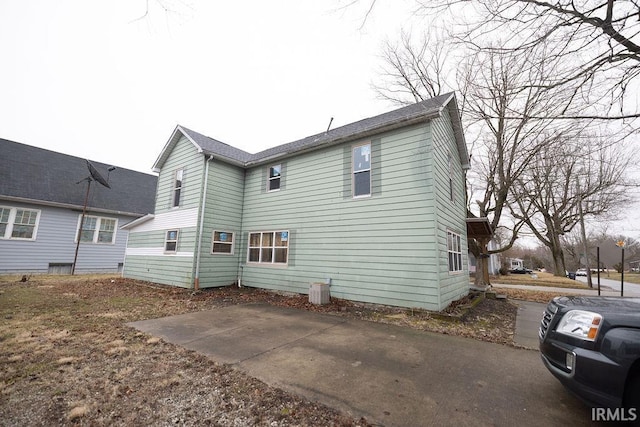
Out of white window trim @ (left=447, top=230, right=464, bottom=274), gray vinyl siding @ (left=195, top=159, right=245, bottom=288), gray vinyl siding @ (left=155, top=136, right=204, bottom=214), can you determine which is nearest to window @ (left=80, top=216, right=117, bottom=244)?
gray vinyl siding @ (left=155, top=136, right=204, bottom=214)

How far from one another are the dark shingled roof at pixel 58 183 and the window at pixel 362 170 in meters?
17.6

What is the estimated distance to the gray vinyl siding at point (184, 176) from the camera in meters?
11.0

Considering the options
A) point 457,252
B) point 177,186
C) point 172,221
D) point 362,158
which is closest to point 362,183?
point 362,158

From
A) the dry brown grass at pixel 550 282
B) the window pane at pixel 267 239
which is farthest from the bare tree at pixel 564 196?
the window pane at pixel 267 239

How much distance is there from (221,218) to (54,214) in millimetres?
12235

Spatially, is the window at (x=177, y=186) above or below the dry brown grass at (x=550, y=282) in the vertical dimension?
above

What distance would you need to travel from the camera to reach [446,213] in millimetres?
8188

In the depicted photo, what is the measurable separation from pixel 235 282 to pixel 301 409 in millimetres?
9278

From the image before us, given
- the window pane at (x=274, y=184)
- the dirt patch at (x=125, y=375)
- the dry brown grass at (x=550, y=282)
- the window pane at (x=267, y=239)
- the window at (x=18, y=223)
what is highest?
the window pane at (x=274, y=184)

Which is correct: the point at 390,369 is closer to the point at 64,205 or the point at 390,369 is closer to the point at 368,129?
the point at 368,129

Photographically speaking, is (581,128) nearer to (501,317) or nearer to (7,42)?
(501,317)

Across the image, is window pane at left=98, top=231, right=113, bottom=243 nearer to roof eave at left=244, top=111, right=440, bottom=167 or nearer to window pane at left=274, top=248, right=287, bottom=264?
roof eave at left=244, top=111, right=440, bottom=167

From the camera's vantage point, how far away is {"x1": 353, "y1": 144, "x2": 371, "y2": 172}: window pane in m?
8.54

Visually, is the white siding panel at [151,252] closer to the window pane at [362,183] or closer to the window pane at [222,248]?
the window pane at [222,248]
